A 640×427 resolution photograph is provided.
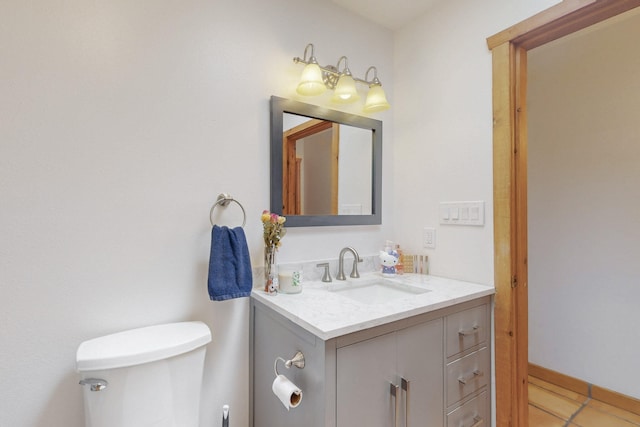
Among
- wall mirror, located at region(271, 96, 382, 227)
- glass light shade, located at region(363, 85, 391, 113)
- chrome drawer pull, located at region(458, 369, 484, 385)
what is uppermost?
glass light shade, located at region(363, 85, 391, 113)

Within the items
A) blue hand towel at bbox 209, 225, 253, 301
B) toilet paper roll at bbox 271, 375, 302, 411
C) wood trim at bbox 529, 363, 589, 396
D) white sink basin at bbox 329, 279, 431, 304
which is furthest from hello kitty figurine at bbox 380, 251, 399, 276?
wood trim at bbox 529, 363, 589, 396

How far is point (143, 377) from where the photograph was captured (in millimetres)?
901

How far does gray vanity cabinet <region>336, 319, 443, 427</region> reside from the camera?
93cm

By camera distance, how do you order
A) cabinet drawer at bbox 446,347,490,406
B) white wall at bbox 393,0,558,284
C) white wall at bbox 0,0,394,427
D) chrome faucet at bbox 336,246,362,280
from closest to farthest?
white wall at bbox 0,0,394,427 → cabinet drawer at bbox 446,347,490,406 → white wall at bbox 393,0,558,284 → chrome faucet at bbox 336,246,362,280

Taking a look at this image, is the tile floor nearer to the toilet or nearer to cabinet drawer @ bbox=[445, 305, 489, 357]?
cabinet drawer @ bbox=[445, 305, 489, 357]

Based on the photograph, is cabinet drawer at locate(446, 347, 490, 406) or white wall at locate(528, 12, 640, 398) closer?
cabinet drawer at locate(446, 347, 490, 406)

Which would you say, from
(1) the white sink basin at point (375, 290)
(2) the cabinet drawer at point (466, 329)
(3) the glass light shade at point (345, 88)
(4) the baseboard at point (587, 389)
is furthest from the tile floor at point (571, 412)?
(3) the glass light shade at point (345, 88)

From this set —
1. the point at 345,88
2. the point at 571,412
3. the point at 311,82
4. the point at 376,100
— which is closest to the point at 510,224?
the point at 376,100

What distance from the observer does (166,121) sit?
117 cm

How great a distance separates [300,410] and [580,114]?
2.47 m

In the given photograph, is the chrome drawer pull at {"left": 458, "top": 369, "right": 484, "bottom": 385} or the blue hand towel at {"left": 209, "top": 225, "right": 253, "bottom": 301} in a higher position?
the blue hand towel at {"left": 209, "top": 225, "right": 253, "bottom": 301}

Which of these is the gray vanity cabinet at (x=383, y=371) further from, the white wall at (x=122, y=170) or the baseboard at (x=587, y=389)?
the baseboard at (x=587, y=389)

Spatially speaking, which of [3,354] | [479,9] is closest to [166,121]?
[3,354]

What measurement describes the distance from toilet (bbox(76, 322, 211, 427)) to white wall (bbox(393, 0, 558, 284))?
126 cm
